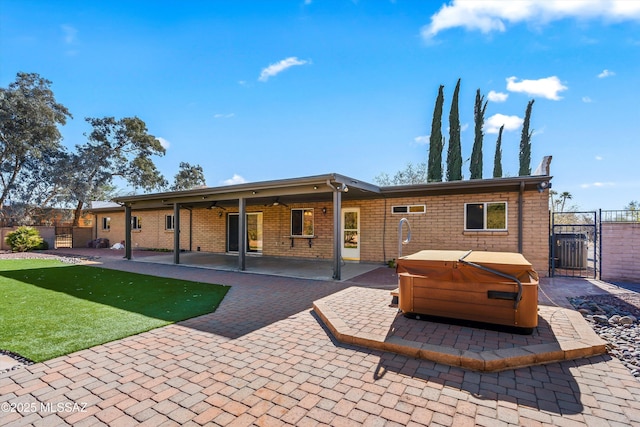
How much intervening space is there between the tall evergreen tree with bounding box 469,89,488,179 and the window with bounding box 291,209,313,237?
54.2 feet

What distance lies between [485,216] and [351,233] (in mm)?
4555

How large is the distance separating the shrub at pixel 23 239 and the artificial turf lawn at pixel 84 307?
380 inches

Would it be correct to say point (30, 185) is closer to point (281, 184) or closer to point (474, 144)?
point (281, 184)

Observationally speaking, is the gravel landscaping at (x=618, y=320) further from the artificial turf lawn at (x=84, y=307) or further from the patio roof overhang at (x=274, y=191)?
the artificial turf lawn at (x=84, y=307)

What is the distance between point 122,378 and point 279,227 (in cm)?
1057

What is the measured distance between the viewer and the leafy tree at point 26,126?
62.1 ft

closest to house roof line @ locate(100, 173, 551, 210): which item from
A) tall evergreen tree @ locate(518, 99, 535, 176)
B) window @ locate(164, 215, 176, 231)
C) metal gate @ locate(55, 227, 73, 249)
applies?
window @ locate(164, 215, 176, 231)

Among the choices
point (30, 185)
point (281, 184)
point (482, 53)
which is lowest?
point (281, 184)

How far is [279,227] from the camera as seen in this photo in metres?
13.5

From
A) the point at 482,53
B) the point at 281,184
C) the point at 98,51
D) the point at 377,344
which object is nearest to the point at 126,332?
the point at 377,344

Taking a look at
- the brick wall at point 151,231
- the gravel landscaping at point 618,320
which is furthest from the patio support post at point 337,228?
the brick wall at point 151,231

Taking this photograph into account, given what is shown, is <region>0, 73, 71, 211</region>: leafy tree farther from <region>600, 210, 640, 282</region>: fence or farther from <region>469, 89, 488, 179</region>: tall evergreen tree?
<region>469, 89, 488, 179</region>: tall evergreen tree

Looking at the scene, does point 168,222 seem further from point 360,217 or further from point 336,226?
point 336,226

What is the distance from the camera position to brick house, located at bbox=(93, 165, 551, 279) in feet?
28.0
